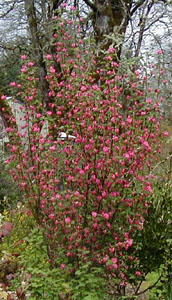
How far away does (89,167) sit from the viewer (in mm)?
3322

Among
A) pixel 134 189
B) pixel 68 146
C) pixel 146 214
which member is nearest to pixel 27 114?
pixel 68 146

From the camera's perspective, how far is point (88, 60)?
3.96 meters

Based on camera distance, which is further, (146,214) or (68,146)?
(146,214)

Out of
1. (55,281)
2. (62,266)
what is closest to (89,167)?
(62,266)

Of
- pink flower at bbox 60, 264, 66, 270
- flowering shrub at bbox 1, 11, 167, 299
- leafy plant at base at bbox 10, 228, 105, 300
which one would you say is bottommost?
leafy plant at base at bbox 10, 228, 105, 300

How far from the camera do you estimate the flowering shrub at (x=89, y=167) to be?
3.33 metres

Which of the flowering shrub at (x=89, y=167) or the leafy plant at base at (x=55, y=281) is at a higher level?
the flowering shrub at (x=89, y=167)

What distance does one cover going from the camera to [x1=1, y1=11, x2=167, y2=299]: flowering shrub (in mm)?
3326

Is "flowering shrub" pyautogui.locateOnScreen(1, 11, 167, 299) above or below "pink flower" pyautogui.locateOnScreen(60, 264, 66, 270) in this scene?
above

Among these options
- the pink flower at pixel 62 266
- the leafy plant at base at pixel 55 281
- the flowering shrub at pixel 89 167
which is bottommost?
the leafy plant at base at pixel 55 281

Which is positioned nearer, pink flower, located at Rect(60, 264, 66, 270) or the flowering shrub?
the flowering shrub

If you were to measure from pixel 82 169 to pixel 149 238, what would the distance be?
0.85 meters

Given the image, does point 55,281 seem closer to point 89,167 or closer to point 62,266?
point 62,266

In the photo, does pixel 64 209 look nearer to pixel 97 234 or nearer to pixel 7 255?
pixel 97 234
